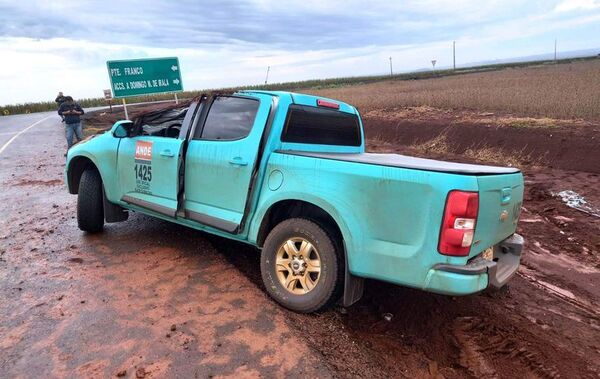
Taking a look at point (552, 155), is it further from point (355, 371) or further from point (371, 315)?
point (355, 371)

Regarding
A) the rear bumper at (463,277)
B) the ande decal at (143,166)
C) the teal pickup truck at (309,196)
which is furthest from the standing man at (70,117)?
the rear bumper at (463,277)

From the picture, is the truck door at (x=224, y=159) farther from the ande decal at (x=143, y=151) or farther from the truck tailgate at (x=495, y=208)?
the truck tailgate at (x=495, y=208)

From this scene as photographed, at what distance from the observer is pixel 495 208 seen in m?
3.20

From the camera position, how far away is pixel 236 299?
397 centimetres

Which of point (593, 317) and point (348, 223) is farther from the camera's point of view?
point (593, 317)

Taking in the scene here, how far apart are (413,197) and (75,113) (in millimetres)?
13283

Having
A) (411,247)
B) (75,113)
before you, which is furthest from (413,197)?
(75,113)

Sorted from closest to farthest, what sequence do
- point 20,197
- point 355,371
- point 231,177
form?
point 355,371 < point 231,177 < point 20,197

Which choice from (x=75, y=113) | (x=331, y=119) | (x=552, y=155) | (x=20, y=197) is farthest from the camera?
(x=75, y=113)

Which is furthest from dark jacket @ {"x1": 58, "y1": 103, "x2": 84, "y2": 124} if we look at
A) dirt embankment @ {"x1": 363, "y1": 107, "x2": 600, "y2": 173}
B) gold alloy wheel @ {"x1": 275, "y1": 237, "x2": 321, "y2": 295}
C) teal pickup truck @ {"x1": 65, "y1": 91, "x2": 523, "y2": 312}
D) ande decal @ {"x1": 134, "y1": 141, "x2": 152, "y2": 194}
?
gold alloy wheel @ {"x1": 275, "y1": 237, "x2": 321, "y2": 295}

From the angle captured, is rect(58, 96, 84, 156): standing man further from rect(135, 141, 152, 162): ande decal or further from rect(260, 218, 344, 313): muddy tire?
rect(260, 218, 344, 313): muddy tire

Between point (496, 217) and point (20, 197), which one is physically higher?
point (496, 217)

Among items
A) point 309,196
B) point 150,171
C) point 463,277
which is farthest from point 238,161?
point 463,277

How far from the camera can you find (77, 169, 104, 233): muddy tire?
18.2 feet
